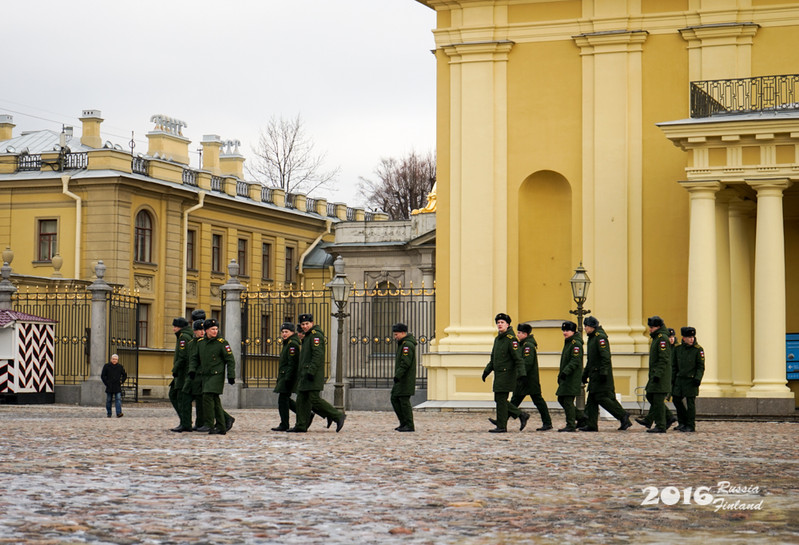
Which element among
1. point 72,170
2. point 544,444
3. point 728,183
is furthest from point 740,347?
point 72,170

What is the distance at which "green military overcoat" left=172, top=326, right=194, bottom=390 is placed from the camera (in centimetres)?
1870

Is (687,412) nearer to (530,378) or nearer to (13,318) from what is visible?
(530,378)

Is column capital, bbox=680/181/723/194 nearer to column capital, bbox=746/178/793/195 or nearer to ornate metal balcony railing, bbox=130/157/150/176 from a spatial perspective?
column capital, bbox=746/178/793/195

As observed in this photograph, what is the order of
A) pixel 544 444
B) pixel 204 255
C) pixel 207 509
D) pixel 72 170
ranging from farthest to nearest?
pixel 204 255, pixel 72 170, pixel 544 444, pixel 207 509

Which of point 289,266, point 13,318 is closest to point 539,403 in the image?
point 13,318

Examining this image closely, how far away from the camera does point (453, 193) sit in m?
27.5

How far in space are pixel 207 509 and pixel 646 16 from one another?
2012cm

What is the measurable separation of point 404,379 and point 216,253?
122 ft

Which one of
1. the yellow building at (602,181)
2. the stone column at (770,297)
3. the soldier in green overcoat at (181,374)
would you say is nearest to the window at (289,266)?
the yellow building at (602,181)

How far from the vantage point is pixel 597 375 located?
751 inches

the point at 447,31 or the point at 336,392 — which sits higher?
the point at 447,31

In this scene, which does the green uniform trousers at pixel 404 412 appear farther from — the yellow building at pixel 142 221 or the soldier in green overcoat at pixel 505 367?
the yellow building at pixel 142 221

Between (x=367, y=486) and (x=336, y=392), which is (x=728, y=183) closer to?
(x=336, y=392)

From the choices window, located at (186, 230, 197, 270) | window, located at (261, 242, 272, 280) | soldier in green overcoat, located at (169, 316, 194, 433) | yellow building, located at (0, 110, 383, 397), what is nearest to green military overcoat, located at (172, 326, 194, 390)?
soldier in green overcoat, located at (169, 316, 194, 433)
